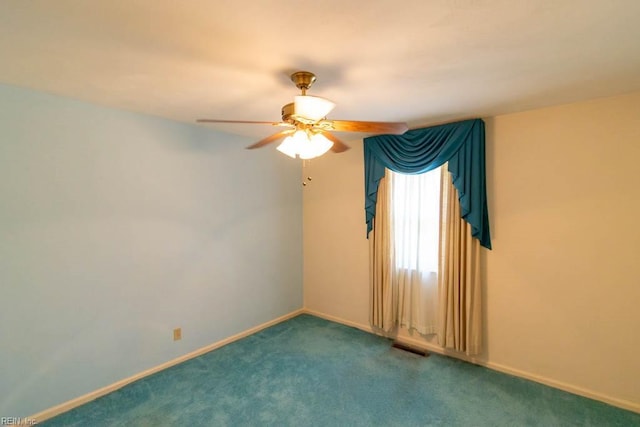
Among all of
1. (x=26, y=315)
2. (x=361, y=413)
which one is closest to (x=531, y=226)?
(x=361, y=413)

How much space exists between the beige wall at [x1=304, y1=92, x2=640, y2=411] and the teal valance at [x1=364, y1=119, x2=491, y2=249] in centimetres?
11

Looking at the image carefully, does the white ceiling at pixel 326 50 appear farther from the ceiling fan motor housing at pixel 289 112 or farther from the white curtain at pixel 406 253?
the white curtain at pixel 406 253

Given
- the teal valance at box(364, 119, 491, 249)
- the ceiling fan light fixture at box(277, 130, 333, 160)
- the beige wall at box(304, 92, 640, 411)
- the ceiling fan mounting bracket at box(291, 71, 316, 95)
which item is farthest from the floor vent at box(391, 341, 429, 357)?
the ceiling fan mounting bracket at box(291, 71, 316, 95)

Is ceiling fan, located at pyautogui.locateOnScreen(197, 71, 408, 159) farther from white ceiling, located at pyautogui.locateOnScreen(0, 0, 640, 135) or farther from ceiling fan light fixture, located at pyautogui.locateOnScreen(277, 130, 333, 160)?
white ceiling, located at pyautogui.locateOnScreen(0, 0, 640, 135)

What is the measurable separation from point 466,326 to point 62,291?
340 centimetres

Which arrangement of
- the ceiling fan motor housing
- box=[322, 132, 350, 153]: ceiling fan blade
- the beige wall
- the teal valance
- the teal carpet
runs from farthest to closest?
the teal valance < the beige wall < the teal carpet < box=[322, 132, 350, 153]: ceiling fan blade < the ceiling fan motor housing

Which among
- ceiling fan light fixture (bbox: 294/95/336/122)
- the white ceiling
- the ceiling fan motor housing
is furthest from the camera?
the ceiling fan motor housing

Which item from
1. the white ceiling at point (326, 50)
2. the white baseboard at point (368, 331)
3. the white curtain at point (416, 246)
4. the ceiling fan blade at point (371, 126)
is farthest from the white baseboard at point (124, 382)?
the ceiling fan blade at point (371, 126)

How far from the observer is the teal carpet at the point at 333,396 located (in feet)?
7.06

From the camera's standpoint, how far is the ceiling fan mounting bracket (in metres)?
1.84

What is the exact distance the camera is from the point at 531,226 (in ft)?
8.61

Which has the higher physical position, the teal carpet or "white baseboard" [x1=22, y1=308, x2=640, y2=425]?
"white baseboard" [x1=22, y1=308, x2=640, y2=425]

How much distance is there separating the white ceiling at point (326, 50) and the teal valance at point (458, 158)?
1.42 ft

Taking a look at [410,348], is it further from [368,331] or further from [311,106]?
[311,106]
